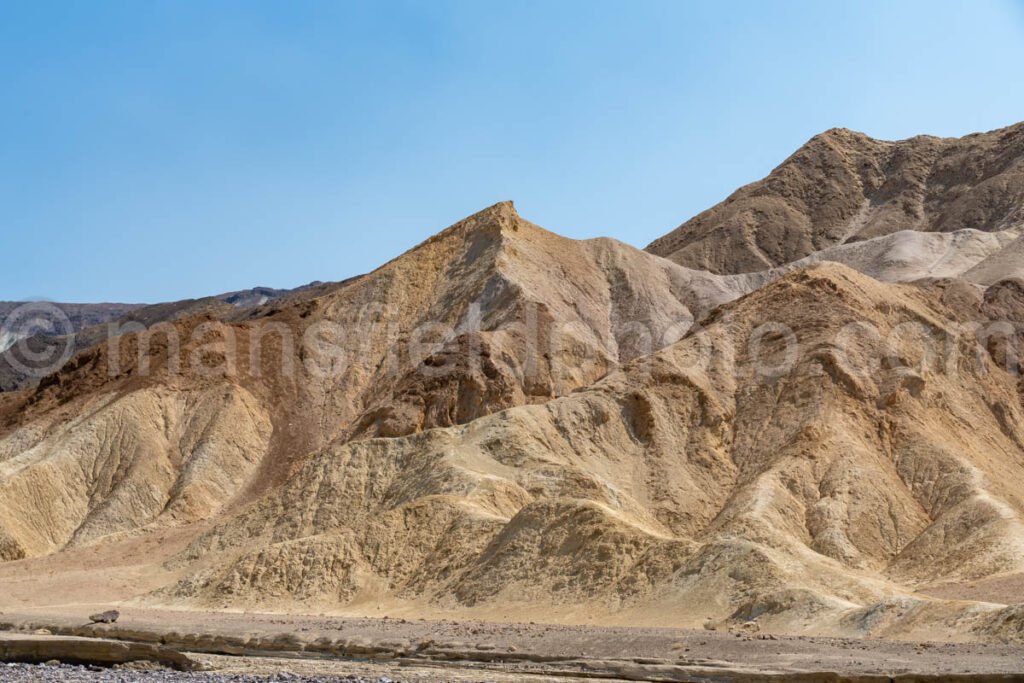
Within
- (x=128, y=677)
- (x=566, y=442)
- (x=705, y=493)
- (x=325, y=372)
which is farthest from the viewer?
(x=325, y=372)

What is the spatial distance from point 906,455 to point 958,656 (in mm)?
28790

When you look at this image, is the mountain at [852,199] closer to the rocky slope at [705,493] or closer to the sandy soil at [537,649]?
the rocky slope at [705,493]

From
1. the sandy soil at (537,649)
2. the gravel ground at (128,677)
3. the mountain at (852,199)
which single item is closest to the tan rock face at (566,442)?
the sandy soil at (537,649)

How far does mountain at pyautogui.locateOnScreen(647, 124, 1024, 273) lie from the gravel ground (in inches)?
3978

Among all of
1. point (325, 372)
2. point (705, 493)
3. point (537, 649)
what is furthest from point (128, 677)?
point (325, 372)

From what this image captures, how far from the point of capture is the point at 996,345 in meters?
74.2

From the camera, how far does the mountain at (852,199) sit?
132 m

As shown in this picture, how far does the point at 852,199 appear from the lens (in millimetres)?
145875

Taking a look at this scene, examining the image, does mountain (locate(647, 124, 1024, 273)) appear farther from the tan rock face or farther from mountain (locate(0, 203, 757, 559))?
mountain (locate(0, 203, 757, 559))

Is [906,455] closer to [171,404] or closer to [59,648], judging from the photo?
[59,648]

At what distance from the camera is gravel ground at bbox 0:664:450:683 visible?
31.7 meters

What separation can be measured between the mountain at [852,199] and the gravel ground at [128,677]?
332 ft

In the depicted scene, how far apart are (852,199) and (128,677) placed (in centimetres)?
12325

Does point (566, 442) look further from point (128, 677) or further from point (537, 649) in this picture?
point (128, 677)
